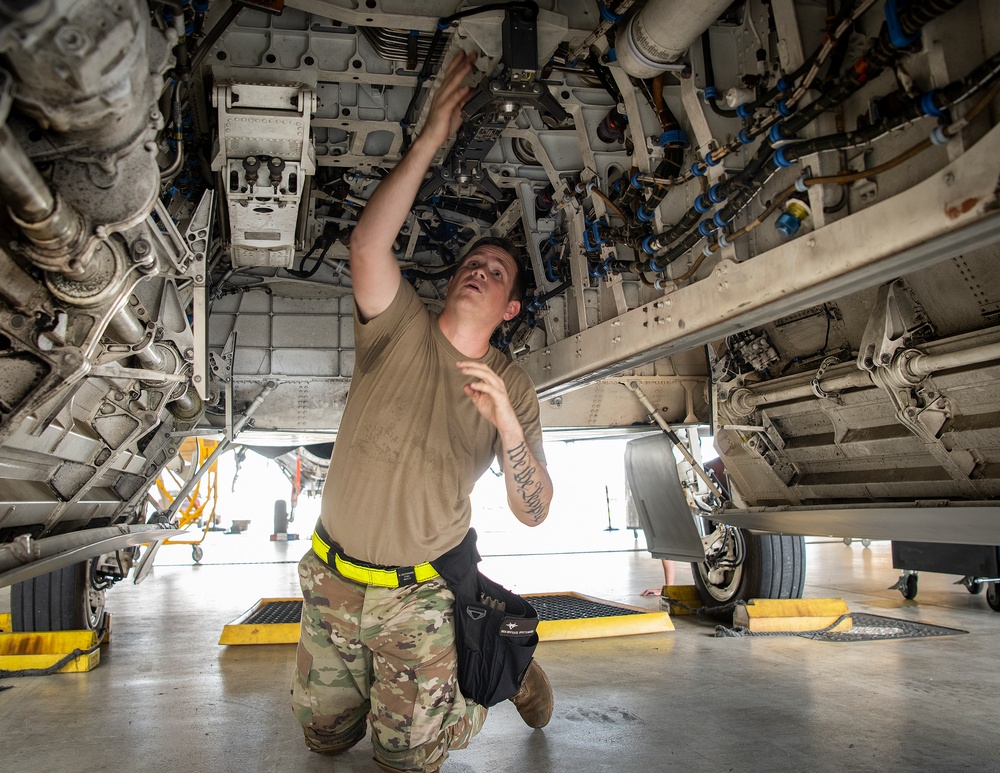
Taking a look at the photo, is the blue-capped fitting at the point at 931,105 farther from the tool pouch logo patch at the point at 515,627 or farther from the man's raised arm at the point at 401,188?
the tool pouch logo patch at the point at 515,627

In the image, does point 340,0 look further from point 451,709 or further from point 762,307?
point 451,709

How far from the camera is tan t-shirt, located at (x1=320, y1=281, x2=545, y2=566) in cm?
250

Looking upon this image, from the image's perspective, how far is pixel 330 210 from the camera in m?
4.71

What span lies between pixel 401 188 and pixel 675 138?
1.36 metres

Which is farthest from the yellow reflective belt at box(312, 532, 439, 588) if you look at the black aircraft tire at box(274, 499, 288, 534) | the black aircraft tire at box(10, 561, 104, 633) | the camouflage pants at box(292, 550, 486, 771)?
the black aircraft tire at box(274, 499, 288, 534)

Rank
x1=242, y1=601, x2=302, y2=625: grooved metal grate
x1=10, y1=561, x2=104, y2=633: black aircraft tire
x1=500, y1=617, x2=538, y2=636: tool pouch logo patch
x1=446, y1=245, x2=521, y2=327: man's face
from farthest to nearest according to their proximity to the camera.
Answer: x1=242, y1=601, x2=302, y2=625: grooved metal grate
x1=10, y1=561, x2=104, y2=633: black aircraft tire
x1=446, y1=245, x2=521, y2=327: man's face
x1=500, y1=617, x2=538, y2=636: tool pouch logo patch

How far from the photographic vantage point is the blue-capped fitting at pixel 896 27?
6.08 feet

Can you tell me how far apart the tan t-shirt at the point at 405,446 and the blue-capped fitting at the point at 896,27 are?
1.56 meters

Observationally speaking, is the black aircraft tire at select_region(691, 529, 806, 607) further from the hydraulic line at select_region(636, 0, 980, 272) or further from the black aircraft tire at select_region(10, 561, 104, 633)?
the black aircraft tire at select_region(10, 561, 104, 633)

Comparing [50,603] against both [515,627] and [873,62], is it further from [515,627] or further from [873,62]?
[873,62]

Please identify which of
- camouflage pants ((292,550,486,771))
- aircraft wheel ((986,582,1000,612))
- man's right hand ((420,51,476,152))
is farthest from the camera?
aircraft wheel ((986,582,1000,612))

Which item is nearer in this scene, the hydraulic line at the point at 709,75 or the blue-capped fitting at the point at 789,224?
the blue-capped fitting at the point at 789,224

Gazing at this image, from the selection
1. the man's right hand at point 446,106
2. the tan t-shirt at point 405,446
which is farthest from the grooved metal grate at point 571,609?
the man's right hand at point 446,106

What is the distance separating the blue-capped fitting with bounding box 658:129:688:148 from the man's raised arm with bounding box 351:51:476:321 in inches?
42.5
